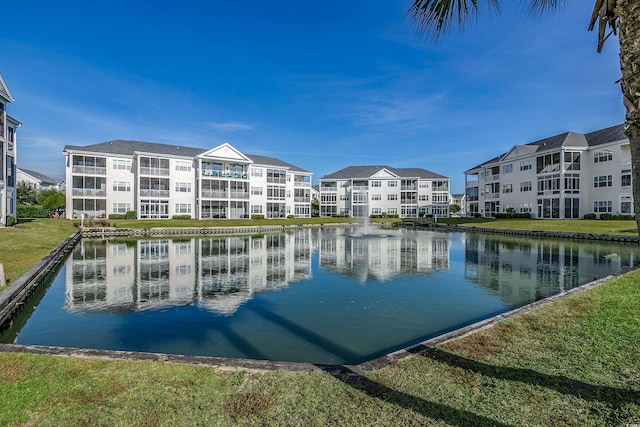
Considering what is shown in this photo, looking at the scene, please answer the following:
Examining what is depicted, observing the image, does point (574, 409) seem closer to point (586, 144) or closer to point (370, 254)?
point (370, 254)

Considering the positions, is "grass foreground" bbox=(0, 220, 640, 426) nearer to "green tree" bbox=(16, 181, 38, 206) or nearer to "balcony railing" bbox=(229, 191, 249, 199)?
"balcony railing" bbox=(229, 191, 249, 199)

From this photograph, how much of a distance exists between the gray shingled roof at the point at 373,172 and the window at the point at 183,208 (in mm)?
32739

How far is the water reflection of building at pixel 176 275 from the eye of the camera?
418 inches

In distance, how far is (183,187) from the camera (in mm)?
47125

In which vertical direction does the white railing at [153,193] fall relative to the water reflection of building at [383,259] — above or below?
above

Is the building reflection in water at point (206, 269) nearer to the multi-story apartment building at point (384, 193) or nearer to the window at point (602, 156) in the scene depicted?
the window at point (602, 156)

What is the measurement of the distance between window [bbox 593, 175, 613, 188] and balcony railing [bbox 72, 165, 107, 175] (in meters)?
59.7

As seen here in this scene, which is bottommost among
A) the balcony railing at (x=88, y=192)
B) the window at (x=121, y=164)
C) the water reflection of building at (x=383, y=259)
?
the water reflection of building at (x=383, y=259)

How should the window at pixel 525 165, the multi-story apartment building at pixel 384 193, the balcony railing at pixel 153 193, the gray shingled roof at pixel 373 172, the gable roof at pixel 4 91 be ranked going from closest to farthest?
1. the gable roof at pixel 4 91
2. the balcony railing at pixel 153 193
3. the window at pixel 525 165
4. the multi-story apartment building at pixel 384 193
5. the gray shingled roof at pixel 373 172

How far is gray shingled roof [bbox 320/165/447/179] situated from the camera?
7064 cm

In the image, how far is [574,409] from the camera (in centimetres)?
348

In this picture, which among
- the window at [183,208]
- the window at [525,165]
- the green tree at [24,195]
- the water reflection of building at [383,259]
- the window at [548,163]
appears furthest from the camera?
the green tree at [24,195]

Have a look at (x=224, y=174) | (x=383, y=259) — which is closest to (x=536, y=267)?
(x=383, y=259)

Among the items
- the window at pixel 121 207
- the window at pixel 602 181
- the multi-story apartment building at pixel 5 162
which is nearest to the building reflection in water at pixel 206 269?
the multi-story apartment building at pixel 5 162
